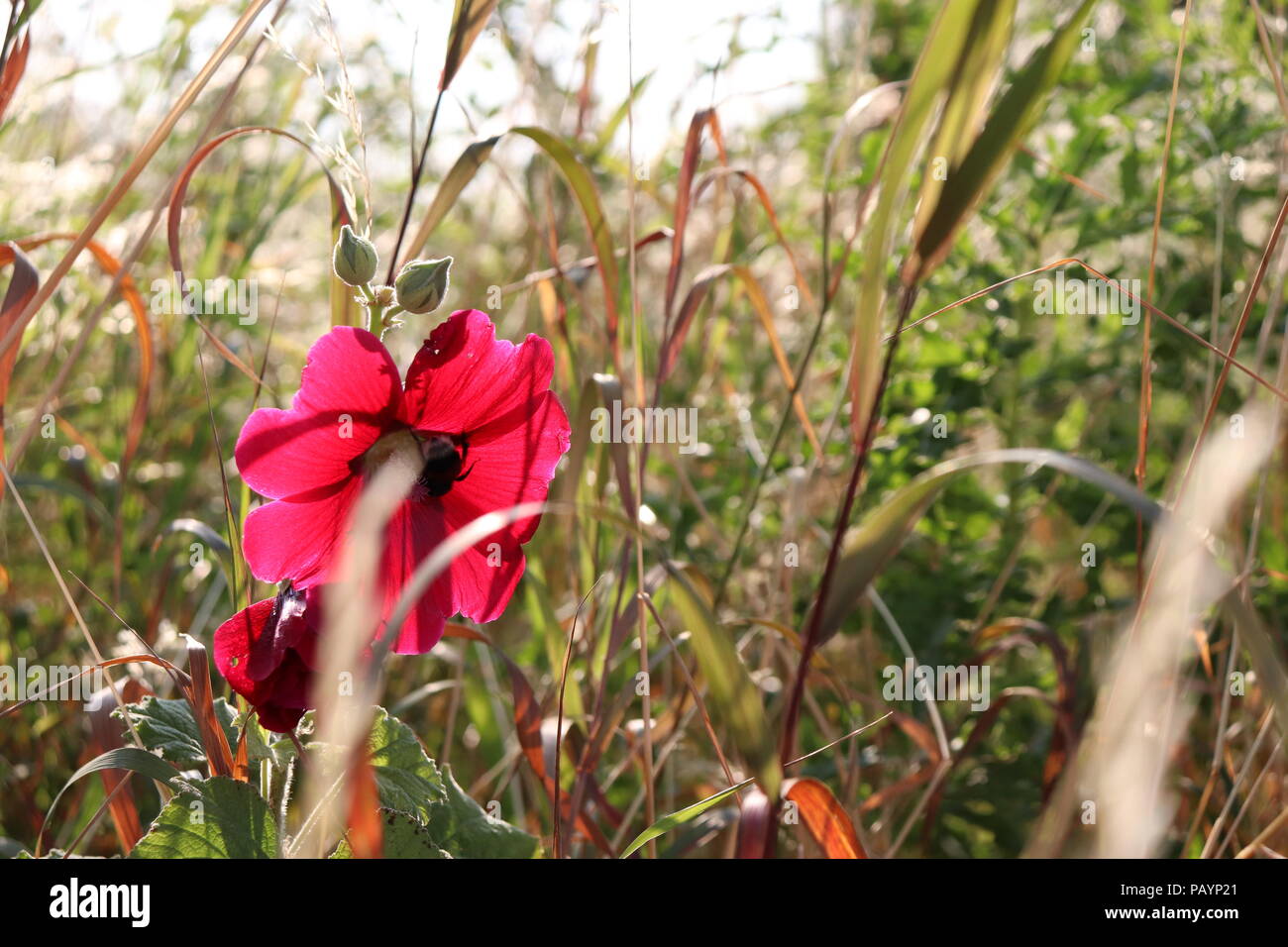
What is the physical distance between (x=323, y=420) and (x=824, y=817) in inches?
14.0

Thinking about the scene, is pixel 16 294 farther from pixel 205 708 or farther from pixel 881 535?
pixel 881 535

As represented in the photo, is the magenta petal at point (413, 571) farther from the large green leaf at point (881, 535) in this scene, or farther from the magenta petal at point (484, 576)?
the large green leaf at point (881, 535)

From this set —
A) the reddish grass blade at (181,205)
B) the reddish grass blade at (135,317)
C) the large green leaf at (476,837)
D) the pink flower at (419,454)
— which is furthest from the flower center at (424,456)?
the reddish grass blade at (135,317)

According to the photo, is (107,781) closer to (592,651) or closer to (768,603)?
(592,651)

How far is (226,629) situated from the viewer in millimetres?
549

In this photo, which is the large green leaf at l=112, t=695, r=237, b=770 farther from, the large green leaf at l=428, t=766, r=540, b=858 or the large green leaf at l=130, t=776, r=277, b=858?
the large green leaf at l=428, t=766, r=540, b=858

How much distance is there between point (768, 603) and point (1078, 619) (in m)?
0.42

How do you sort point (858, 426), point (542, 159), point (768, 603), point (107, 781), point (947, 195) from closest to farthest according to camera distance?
point (947, 195)
point (858, 426)
point (107, 781)
point (768, 603)
point (542, 159)

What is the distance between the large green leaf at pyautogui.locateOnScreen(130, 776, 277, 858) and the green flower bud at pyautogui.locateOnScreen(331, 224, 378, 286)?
28 centimetres

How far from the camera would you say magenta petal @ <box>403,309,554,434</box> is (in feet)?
2.00

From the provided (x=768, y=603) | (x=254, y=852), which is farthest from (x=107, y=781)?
(x=768, y=603)

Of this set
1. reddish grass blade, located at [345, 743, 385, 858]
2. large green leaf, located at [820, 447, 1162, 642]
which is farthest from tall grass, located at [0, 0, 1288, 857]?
reddish grass blade, located at [345, 743, 385, 858]

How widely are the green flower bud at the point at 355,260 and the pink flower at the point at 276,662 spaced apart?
0.17m

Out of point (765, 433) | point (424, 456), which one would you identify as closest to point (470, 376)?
point (424, 456)
